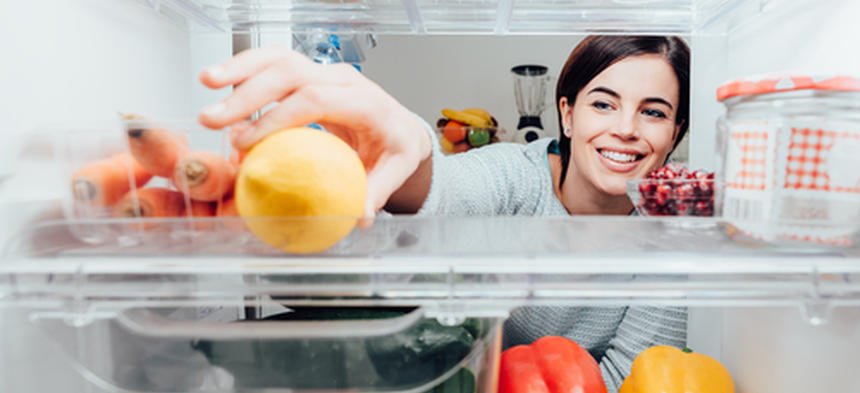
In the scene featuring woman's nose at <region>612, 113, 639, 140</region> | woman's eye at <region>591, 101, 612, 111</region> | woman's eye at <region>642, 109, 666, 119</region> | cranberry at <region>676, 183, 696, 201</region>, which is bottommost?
cranberry at <region>676, 183, 696, 201</region>

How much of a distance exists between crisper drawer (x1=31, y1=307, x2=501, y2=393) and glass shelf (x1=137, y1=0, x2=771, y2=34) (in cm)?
49

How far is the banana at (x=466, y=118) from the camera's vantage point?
1439 mm

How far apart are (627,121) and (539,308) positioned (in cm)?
43

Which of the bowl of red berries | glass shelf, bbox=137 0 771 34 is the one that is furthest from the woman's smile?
the bowl of red berries

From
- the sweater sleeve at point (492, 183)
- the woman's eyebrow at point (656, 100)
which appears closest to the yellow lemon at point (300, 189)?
the sweater sleeve at point (492, 183)

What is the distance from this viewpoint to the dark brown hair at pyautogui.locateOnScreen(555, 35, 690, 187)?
939 millimetres

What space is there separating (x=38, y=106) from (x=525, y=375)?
0.58 metres

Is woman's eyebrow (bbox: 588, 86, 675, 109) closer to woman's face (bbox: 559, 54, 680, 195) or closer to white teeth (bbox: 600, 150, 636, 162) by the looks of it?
woman's face (bbox: 559, 54, 680, 195)

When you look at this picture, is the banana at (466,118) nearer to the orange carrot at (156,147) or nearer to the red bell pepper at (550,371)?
the red bell pepper at (550,371)

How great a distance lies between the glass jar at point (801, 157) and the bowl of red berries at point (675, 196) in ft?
0.29

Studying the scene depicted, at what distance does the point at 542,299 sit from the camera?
38cm

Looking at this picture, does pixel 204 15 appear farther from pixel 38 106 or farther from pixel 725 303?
pixel 725 303

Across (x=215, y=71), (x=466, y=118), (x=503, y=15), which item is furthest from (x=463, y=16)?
(x=466, y=118)

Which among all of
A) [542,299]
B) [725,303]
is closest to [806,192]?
[725,303]
